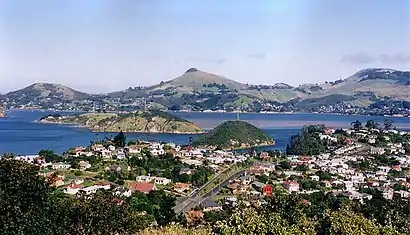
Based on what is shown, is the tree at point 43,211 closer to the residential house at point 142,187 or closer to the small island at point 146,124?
the residential house at point 142,187

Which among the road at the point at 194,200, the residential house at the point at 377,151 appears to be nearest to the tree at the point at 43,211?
the road at the point at 194,200

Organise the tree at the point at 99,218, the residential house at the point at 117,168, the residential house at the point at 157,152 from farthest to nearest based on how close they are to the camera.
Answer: the residential house at the point at 157,152 < the residential house at the point at 117,168 < the tree at the point at 99,218

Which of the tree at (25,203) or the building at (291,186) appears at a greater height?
the tree at (25,203)

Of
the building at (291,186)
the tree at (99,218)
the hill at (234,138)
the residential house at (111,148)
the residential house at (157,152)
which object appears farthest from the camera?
the hill at (234,138)

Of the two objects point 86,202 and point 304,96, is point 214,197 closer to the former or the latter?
point 86,202

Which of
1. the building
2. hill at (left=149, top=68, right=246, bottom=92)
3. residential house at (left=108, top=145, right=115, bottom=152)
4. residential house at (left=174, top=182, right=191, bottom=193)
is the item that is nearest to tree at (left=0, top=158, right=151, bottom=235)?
residential house at (left=174, top=182, right=191, bottom=193)

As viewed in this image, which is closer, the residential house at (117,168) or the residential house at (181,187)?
the residential house at (181,187)
